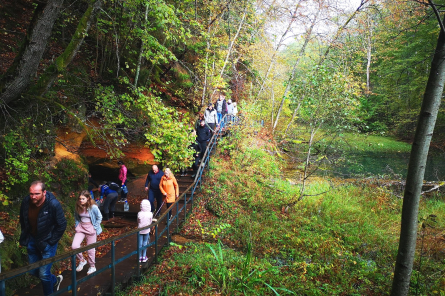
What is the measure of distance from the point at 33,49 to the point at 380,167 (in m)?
19.3

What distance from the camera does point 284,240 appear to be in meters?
7.49

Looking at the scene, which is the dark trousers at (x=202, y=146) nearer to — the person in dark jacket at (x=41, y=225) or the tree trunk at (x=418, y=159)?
the person in dark jacket at (x=41, y=225)

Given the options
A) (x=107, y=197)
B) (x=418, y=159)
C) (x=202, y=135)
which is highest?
(x=202, y=135)

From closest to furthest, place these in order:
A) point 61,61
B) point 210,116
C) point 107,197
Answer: point 61,61
point 107,197
point 210,116

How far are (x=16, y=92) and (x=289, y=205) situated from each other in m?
8.73

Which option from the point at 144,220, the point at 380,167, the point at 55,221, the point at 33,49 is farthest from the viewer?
the point at 380,167

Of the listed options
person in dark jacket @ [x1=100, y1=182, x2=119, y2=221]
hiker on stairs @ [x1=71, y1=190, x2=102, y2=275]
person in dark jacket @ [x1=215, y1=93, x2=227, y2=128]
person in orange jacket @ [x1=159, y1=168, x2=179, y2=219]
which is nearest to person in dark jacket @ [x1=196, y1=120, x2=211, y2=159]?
person in dark jacket @ [x1=215, y1=93, x2=227, y2=128]

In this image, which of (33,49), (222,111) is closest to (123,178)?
(33,49)

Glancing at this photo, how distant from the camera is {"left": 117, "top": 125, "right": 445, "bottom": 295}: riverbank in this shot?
4562 mm

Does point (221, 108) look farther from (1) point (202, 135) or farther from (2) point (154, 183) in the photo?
(2) point (154, 183)

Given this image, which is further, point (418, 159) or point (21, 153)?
point (21, 153)

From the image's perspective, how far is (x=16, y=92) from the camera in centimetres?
448

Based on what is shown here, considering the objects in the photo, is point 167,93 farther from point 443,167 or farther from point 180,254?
point 443,167

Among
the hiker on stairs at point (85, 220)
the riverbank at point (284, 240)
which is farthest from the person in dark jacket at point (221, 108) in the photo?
the hiker on stairs at point (85, 220)
